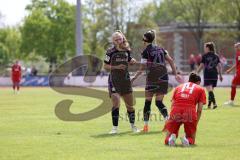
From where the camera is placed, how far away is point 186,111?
11586mm

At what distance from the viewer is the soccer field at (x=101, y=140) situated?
10289 mm

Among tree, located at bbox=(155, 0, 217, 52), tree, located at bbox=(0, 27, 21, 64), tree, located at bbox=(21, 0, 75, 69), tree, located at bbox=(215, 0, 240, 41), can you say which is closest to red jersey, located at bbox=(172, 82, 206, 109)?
tree, located at bbox=(215, 0, 240, 41)

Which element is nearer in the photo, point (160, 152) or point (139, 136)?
point (160, 152)

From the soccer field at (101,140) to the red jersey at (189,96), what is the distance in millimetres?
787

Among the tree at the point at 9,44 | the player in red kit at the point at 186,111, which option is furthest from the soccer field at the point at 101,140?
the tree at the point at 9,44

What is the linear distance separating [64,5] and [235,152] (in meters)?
78.6

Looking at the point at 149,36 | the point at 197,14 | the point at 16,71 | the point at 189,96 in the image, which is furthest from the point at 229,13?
the point at 189,96

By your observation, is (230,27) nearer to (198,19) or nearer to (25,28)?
(198,19)

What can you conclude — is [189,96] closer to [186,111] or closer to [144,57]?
[186,111]

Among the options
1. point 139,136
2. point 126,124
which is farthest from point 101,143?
point 126,124

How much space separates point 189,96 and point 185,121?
1.58 feet

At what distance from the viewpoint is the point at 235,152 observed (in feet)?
34.7

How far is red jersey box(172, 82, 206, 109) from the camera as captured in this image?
460 inches

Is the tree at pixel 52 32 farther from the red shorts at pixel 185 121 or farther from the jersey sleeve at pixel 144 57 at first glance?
the red shorts at pixel 185 121
